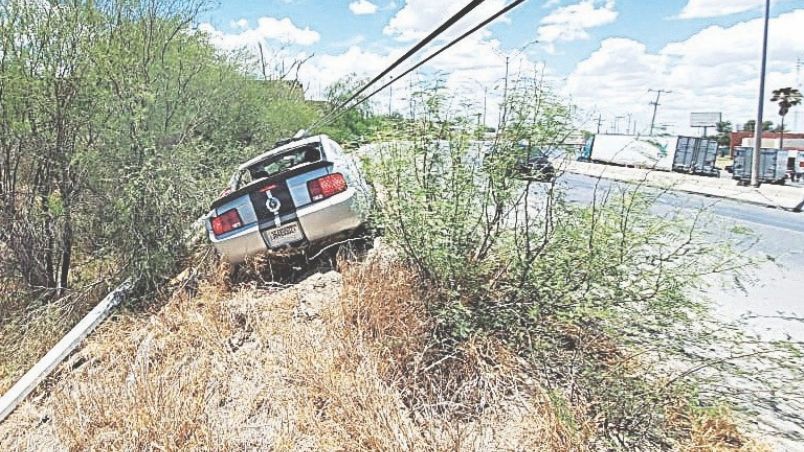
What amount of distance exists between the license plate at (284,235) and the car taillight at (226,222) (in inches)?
12.5

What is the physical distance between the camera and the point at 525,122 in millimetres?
3324

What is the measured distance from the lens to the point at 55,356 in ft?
16.5

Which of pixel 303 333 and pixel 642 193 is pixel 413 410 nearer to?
pixel 303 333

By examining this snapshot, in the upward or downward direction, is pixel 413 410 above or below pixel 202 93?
below

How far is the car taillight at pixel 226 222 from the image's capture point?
575 cm

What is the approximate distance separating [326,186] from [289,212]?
45 centimetres

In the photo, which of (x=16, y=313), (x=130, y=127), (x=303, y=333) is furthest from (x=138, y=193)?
(x=303, y=333)

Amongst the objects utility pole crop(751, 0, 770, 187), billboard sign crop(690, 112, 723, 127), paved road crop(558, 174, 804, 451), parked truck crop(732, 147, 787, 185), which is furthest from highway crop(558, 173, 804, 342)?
billboard sign crop(690, 112, 723, 127)

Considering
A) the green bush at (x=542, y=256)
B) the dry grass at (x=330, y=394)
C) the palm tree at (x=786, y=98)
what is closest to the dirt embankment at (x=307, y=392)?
the dry grass at (x=330, y=394)

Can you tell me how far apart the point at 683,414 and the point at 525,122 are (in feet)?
5.71

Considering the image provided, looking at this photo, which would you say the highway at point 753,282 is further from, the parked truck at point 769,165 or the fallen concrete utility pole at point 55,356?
the parked truck at point 769,165

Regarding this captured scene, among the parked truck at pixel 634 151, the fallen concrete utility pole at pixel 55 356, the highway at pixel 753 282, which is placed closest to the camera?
the parked truck at pixel 634 151

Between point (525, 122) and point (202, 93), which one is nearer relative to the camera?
point (525, 122)

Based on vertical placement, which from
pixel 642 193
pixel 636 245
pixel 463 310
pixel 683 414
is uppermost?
pixel 642 193
